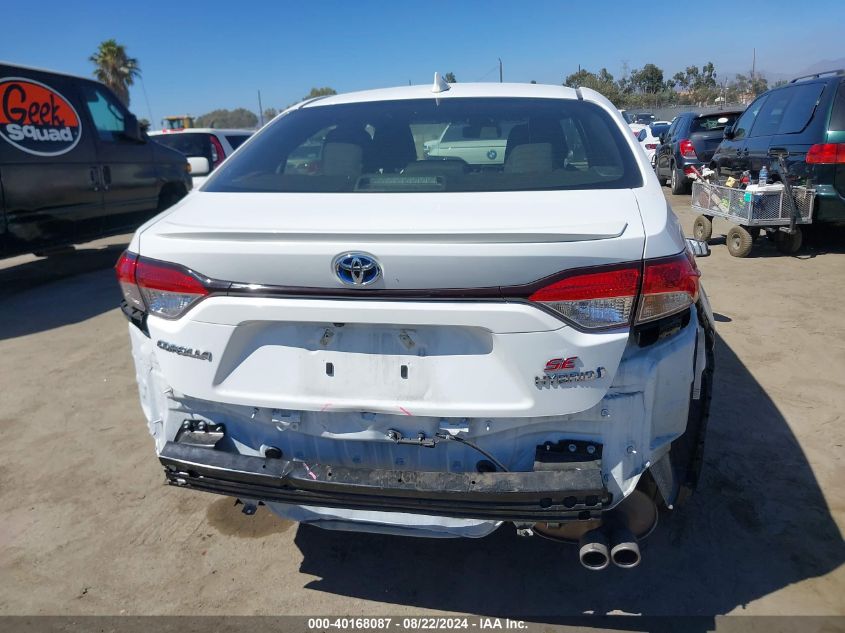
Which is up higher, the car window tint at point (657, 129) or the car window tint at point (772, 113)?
the car window tint at point (772, 113)

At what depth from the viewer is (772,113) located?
773 centimetres

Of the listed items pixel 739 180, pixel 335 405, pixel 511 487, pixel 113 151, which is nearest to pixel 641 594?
pixel 511 487

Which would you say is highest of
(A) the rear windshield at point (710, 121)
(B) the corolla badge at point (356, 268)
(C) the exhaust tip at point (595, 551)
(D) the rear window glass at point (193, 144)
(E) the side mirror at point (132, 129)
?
(E) the side mirror at point (132, 129)

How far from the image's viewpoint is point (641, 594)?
2.39 meters

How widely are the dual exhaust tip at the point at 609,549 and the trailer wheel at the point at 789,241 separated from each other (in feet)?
21.5

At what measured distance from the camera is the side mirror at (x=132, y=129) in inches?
313

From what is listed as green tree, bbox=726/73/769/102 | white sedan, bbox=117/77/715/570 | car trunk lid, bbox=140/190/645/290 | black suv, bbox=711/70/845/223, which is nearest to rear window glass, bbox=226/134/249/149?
black suv, bbox=711/70/845/223

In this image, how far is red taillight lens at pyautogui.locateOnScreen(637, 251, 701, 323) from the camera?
1846 millimetres

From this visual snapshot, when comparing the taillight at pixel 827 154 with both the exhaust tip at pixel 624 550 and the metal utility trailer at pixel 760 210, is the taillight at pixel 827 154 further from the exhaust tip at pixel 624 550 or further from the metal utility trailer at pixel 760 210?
the exhaust tip at pixel 624 550

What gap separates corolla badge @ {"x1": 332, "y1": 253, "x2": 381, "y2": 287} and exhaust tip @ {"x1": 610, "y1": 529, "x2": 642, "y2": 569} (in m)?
1.13

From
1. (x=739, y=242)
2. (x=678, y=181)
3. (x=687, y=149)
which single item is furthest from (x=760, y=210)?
(x=678, y=181)

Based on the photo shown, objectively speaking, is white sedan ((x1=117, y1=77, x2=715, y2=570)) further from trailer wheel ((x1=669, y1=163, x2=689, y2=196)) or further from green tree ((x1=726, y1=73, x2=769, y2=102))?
green tree ((x1=726, y1=73, x2=769, y2=102))

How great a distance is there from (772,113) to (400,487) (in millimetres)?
7729

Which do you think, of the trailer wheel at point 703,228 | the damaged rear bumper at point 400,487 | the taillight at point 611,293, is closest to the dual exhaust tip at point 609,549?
the damaged rear bumper at point 400,487
